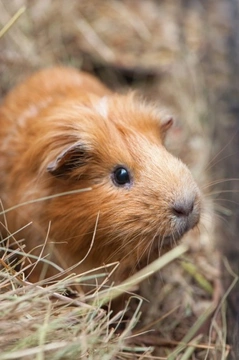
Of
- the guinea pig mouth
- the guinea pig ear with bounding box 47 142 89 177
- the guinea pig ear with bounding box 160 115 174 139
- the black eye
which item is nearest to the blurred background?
the guinea pig ear with bounding box 160 115 174 139

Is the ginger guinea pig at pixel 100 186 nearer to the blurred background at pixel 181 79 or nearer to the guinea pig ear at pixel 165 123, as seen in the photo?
the guinea pig ear at pixel 165 123

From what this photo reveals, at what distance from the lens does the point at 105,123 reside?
3.35 meters

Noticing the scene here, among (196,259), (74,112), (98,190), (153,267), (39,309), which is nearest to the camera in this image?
(39,309)

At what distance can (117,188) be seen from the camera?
3197 millimetres

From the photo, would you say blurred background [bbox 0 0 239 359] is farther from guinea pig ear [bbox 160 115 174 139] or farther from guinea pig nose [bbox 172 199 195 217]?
guinea pig nose [bbox 172 199 195 217]

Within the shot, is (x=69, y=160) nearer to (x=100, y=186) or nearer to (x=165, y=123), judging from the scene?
(x=100, y=186)

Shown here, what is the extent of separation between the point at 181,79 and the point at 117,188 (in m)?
2.67

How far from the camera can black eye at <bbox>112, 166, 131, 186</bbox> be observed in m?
3.19

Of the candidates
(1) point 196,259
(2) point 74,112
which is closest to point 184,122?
(1) point 196,259

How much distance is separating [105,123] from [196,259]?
1.48 m

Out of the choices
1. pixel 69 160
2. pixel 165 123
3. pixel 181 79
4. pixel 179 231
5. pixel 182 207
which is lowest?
pixel 179 231

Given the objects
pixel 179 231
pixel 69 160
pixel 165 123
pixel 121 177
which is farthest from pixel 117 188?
pixel 165 123

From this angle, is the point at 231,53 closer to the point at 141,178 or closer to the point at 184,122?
the point at 184,122

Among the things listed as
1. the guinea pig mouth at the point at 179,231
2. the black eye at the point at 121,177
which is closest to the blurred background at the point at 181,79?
the guinea pig mouth at the point at 179,231
